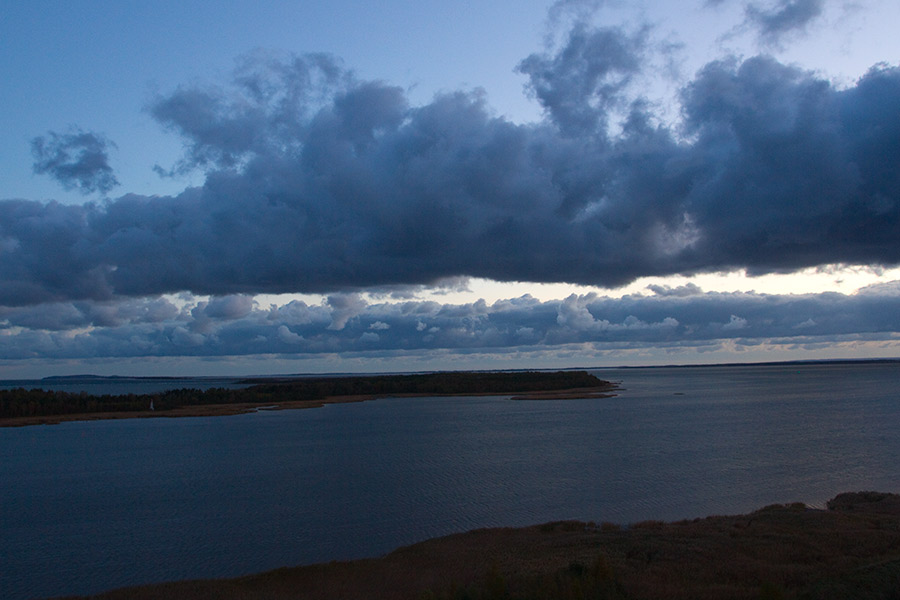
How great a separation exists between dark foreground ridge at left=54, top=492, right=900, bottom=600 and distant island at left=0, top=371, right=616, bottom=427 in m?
87.5

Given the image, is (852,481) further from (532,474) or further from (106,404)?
(106,404)

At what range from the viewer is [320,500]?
1348 inches

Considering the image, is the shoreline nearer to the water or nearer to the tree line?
the tree line

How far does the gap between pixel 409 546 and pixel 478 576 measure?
6.64 metres

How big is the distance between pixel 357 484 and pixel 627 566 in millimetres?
23420

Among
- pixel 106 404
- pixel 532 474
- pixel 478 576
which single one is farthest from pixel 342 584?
pixel 106 404

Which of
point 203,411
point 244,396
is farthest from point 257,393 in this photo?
point 203,411

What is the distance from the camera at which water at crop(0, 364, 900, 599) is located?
25.7 m

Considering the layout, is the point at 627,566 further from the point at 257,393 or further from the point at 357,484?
the point at 257,393

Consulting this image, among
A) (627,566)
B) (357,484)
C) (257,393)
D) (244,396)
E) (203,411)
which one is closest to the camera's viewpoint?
(627,566)

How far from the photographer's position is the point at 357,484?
38844mm

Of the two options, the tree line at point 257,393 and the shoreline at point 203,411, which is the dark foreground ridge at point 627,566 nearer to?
the shoreline at point 203,411

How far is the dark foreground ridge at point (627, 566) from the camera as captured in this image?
49.9ft

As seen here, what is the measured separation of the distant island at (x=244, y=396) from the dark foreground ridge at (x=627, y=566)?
8747cm
